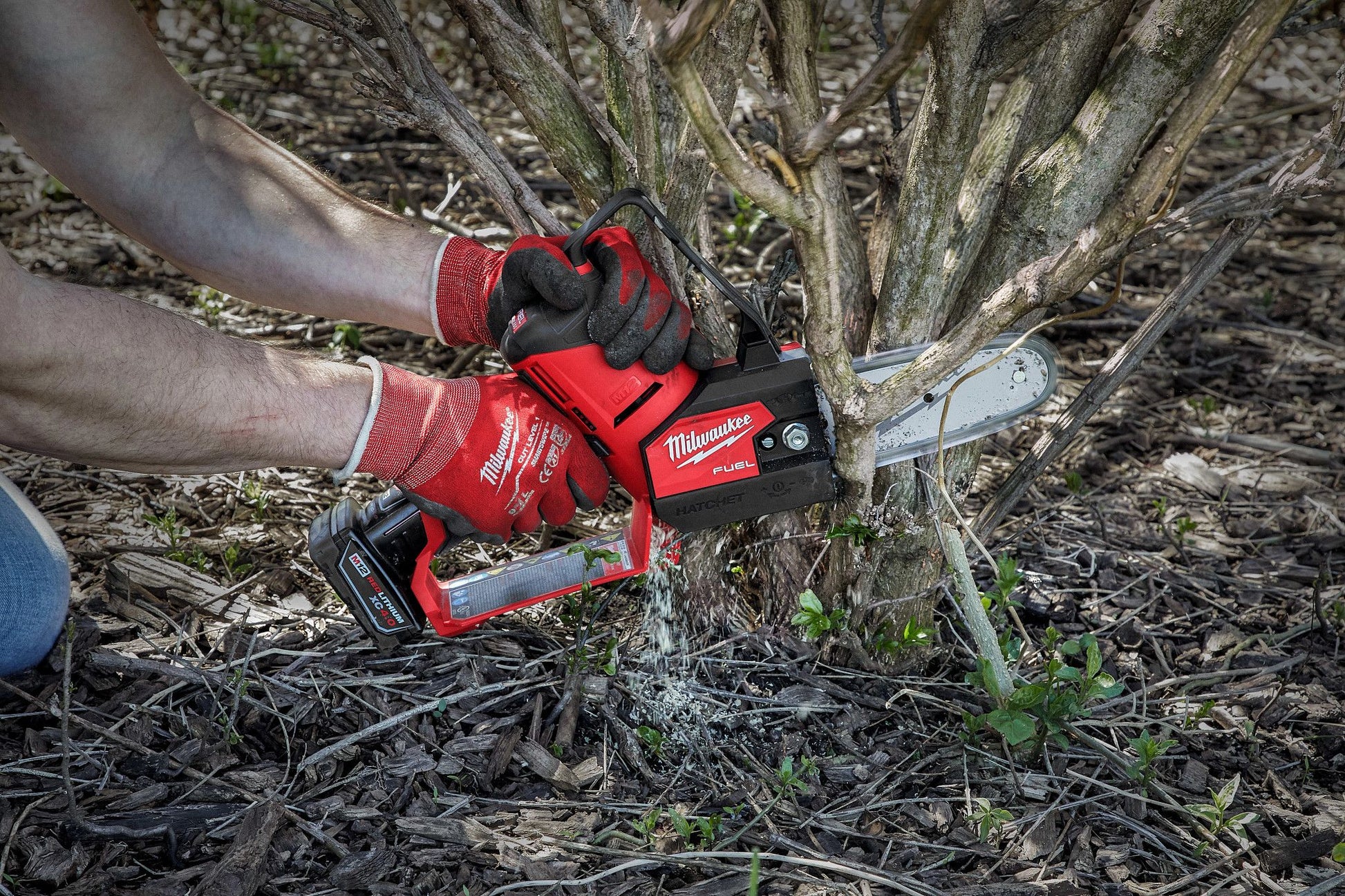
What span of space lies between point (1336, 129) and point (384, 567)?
6.33 ft

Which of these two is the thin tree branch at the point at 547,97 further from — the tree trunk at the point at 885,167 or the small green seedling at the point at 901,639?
the small green seedling at the point at 901,639

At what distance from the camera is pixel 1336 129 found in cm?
144

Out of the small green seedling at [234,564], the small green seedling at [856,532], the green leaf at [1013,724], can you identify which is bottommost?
the small green seedling at [234,564]

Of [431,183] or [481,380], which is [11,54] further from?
[431,183]

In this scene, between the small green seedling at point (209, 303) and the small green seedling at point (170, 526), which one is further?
the small green seedling at point (209, 303)

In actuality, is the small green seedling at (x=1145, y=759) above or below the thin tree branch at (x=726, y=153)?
below

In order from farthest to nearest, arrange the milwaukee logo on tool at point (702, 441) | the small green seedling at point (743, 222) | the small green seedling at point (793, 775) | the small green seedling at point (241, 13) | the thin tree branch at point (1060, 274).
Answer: the small green seedling at point (241, 13), the small green seedling at point (743, 222), the milwaukee logo on tool at point (702, 441), the small green seedling at point (793, 775), the thin tree branch at point (1060, 274)

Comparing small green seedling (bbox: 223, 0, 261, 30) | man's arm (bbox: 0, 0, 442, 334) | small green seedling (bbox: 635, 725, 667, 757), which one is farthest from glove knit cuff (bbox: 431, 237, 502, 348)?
small green seedling (bbox: 223, 0, 261, 30)

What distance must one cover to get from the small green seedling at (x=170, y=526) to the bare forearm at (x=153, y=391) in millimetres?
466

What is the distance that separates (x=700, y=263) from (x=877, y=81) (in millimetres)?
645

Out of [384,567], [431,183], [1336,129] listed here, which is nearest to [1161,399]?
[1336,129]

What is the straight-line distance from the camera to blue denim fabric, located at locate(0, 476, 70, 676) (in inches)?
81.7

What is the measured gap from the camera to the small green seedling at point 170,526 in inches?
98.3

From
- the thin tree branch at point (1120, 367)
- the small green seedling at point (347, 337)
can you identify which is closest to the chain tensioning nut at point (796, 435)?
the thin tree branch at point (1120, 367)
